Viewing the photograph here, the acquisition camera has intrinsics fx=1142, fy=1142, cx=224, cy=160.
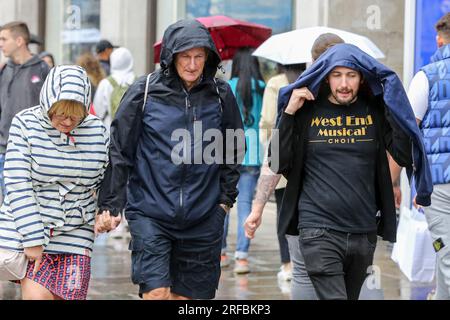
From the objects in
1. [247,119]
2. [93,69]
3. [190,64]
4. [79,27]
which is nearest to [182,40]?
[190,64]

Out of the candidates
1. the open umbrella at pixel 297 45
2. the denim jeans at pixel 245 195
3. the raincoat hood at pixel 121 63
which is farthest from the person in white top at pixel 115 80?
the open umbrella at pixel 297 45

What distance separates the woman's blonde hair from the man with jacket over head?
32 cm

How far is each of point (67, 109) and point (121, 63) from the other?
6708 millimetres

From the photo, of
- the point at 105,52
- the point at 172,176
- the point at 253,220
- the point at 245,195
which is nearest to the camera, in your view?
the point at 172,176

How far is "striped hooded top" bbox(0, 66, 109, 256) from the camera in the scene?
5.77 metres

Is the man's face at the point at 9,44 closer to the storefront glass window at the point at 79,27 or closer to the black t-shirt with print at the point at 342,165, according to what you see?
the black t-shirt with print at the point at 342,165

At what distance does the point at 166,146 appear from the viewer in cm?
611

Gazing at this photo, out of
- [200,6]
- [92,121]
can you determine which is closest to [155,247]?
A: [92,121]

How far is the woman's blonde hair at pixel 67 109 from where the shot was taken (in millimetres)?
5801

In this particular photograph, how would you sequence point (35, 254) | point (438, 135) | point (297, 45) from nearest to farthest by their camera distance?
point (35, 254) → point (438, 135) → point (297, 45)

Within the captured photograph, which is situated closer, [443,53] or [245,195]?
[443,53]

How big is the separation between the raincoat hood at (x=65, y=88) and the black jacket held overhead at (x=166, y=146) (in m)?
0.32

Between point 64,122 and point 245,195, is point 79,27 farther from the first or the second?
point 64,122
